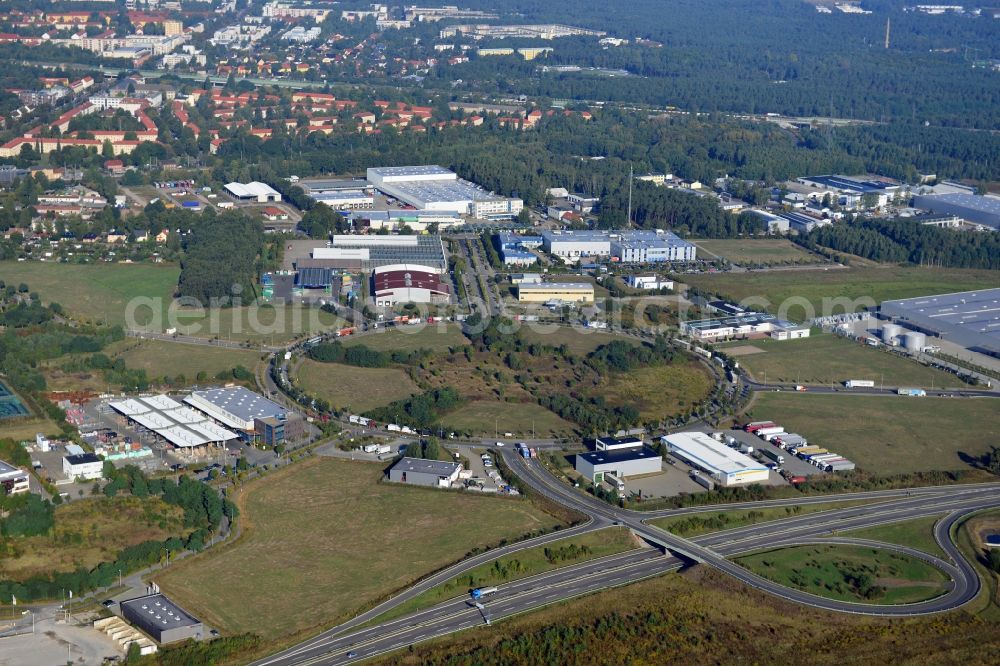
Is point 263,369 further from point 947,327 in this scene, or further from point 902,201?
point 902,201

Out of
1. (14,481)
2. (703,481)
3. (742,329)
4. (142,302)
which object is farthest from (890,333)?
(14,481)

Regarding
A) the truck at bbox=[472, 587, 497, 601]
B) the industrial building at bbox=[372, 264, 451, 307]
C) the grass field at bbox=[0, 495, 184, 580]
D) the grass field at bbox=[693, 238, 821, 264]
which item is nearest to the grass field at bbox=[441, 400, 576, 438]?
the grass field at bbox=[0, 495, 184, 580]

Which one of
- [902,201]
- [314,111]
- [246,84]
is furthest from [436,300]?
[246,84]

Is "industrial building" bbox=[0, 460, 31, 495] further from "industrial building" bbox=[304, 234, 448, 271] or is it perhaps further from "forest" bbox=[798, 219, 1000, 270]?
"forest" bbox=[798, 219, 1000, 270]

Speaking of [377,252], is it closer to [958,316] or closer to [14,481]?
[958,316]

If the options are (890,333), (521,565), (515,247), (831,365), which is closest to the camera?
(521,565)

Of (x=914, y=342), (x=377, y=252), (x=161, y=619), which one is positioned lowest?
(x=161, y=619)
